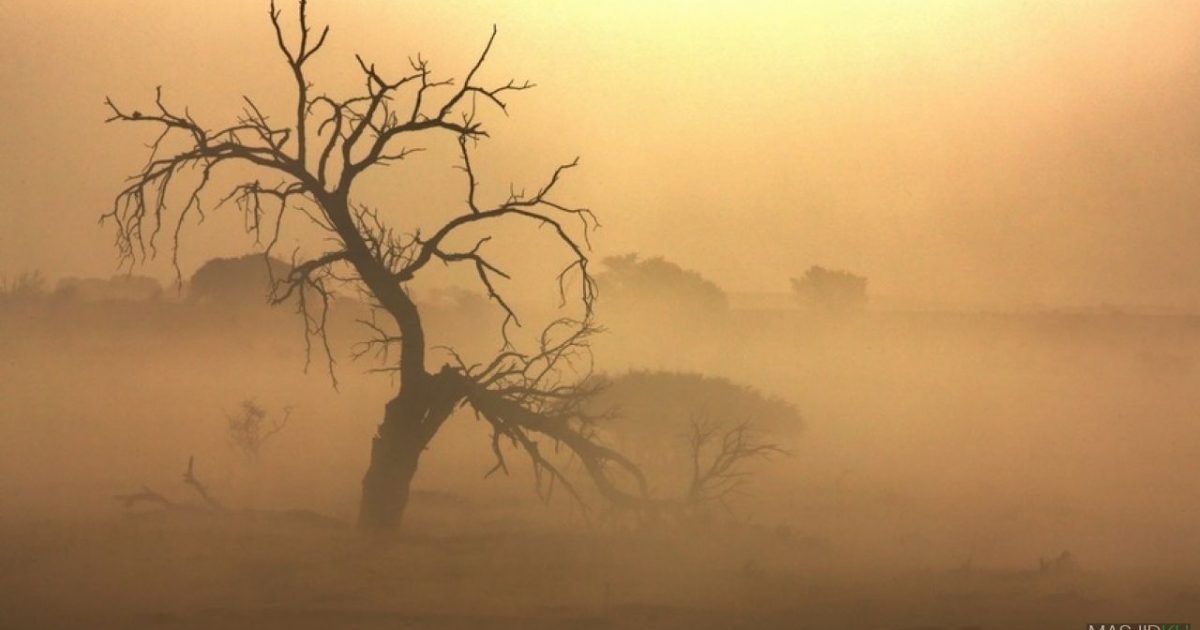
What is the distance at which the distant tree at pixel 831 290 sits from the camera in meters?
56.5

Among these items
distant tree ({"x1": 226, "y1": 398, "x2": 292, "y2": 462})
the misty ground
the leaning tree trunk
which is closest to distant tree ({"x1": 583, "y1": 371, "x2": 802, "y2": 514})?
the misty ground

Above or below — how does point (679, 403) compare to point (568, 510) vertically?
above

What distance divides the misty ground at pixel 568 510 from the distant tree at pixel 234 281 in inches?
26.0

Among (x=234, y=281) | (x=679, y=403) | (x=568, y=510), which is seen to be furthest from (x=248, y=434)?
(x=234, y=281)

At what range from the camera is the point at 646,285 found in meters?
48.1

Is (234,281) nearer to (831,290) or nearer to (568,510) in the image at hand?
(831,290)

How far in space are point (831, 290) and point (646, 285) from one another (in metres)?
11.5

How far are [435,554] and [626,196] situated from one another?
3668 cm

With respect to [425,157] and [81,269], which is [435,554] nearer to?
[425,157]

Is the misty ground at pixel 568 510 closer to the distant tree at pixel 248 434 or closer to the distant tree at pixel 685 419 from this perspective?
the distant tree at pixel 248 434

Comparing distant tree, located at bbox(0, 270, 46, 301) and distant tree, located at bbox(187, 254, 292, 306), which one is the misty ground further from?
distant tree, located at bbox(0, 270, 46, 301)

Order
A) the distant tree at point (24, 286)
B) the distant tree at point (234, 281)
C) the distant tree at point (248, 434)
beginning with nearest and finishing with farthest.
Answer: the distant tree at point (248, 434), the distant tree at point (24, 286), the distant tree at point (234, 281)

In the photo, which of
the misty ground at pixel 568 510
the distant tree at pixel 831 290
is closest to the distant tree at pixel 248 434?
the misty ground at pixel 568 510

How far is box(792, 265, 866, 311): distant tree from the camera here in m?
56.5
